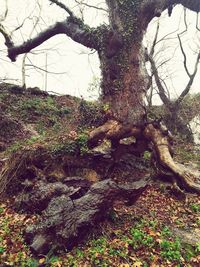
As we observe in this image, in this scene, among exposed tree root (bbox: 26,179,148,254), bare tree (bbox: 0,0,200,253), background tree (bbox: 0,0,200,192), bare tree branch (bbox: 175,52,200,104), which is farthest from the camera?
bare tree branch (bbox: 175,52,200,104)

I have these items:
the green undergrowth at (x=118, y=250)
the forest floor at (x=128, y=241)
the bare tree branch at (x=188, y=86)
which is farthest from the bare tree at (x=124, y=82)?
the bare tree branch at (x=188, y=86)

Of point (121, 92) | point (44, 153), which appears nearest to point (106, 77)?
point (121, 92)

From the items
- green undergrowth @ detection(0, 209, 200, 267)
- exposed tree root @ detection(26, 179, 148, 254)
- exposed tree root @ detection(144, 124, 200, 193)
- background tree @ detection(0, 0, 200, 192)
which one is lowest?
green undergrowth @ detection(0, 209, 200, 267)

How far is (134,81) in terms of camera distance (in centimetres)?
1097

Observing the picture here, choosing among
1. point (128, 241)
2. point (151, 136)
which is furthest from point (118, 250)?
point (151, 136)

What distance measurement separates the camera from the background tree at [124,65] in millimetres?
10297

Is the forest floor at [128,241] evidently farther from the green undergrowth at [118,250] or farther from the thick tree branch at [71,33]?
the thick tree branch at [71,33]

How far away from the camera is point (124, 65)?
1109 centimetres

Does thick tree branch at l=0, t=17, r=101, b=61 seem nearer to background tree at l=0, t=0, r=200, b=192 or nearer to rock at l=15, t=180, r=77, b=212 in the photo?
background tree at l=0, t=0, r=200, b=192

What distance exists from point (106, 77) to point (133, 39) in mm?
1778

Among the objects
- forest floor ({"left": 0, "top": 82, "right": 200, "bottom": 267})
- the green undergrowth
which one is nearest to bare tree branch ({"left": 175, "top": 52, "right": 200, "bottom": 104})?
forest floor ({"left": 0, "top": 82, "right": 200, "bottom": 267})

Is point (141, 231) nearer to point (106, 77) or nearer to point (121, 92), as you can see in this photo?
point (121, 92)

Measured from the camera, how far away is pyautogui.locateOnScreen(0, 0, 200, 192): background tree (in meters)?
10.3

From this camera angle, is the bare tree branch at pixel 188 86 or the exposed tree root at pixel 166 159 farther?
the bare tree branch at pixel 188 86
